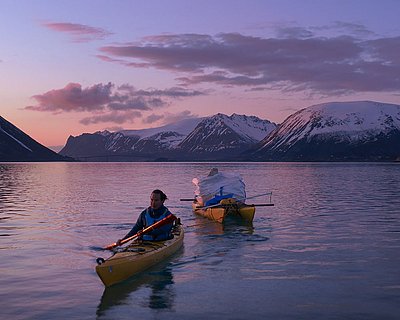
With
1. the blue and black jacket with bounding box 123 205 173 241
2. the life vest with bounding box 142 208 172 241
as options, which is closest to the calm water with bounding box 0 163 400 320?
the life vest with bounding box 142 208 172 241

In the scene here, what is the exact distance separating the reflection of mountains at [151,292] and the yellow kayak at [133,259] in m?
0.25

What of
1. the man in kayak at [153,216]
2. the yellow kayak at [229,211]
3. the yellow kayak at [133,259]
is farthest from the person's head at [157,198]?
the yellow kayak at [229,211]

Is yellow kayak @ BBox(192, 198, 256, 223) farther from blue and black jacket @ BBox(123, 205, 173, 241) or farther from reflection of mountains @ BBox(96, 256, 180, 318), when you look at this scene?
reflection of mountains @ BBox(96, 256, 180, 318)

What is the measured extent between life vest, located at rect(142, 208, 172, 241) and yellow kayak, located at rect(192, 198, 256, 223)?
11544 millimetres

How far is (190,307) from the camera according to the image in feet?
47.5

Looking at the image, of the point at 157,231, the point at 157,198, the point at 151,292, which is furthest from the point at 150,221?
the point at 151,292

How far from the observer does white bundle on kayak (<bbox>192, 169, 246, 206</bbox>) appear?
35.6 metres

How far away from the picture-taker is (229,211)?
33438mm

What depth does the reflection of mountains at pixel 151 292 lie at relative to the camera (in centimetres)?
1488

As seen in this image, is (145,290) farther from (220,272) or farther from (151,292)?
(220,272)

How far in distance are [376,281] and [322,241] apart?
321 inches

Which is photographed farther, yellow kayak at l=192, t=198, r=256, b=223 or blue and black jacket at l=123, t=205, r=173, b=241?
yellow kayak at l=192, t=198, r=256, b=223

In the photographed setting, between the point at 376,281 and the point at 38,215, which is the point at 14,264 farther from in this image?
the point at 38,215

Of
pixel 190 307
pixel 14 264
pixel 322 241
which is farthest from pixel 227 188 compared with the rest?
pixel 190 307
